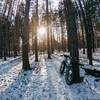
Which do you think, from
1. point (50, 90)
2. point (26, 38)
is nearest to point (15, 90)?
point (50, 90)

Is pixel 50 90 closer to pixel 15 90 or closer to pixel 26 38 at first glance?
pixel 15 90

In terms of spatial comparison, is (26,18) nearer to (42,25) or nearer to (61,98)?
(61,98)

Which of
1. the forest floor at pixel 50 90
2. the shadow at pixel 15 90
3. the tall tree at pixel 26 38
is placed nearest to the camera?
the forest floor at pixel 50 90

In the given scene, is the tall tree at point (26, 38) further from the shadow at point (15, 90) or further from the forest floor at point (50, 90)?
the forest floor at point (50, 90)

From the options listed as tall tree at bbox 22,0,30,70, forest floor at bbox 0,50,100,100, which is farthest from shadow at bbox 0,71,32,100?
tall tree at bbox 22,0,30,70

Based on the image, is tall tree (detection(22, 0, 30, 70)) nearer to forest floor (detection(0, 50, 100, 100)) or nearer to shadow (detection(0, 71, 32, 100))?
shadow (detection(0, 71, 32, 100))

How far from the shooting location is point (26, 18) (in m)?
18.1

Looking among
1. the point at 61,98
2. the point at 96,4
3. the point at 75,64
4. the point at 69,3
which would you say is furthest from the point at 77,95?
the point at 96,4

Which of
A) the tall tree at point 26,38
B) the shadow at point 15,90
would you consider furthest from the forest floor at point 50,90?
the tall tree at point 26,38

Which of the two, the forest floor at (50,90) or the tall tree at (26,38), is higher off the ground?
the tall tree at (26,38)

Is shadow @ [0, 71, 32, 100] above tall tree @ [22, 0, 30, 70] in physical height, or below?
below

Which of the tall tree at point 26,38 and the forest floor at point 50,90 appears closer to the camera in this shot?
the forest floor at point 50,90

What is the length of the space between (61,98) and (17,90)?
246cm

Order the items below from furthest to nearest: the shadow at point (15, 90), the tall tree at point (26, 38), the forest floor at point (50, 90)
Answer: the tall tree at point (26, 38)
the shadow at point (15, 90)
the forest floor at point (50, 90)
